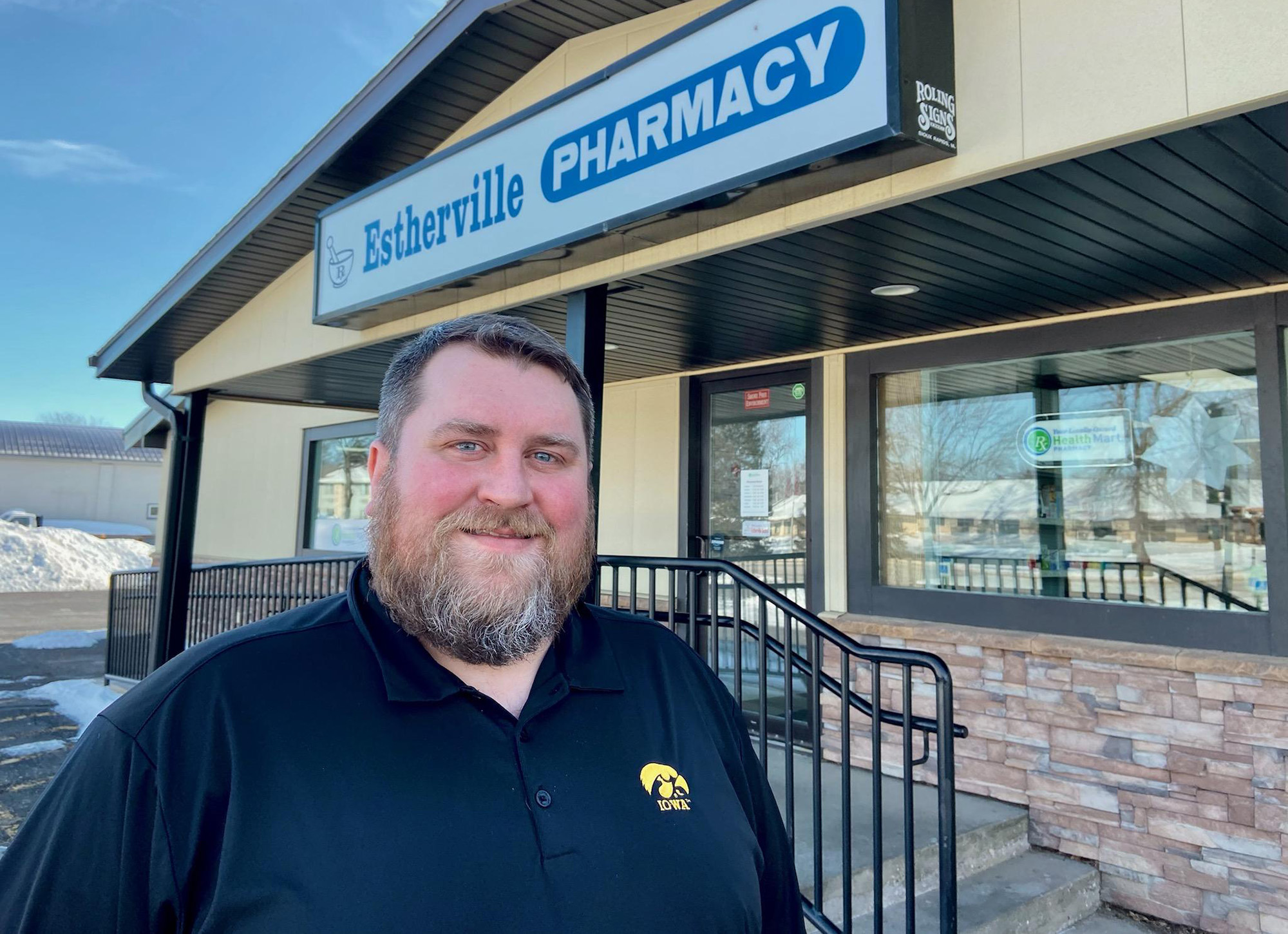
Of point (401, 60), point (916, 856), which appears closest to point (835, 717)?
point (916, 856)

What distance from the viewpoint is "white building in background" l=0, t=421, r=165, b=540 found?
34.9 metres

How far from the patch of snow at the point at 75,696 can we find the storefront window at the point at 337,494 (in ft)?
8.14

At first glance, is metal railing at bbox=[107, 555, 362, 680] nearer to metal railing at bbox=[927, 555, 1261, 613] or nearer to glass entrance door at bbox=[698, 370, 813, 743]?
glass entrance door at bbox=[698, 370, 813, 743]

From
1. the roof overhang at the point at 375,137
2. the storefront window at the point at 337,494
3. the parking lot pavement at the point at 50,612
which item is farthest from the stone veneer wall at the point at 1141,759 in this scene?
the parking lot pavement at the point at 50,612

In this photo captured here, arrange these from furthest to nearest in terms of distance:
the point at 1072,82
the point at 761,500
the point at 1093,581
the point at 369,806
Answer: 1. the point at 761,500
2. the point at 1093,581
3. the point at 1072,82
4. the point at 369,806

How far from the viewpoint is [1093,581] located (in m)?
4.26

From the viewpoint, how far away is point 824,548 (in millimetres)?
5250

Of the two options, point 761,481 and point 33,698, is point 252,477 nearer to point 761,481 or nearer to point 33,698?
point 33,698

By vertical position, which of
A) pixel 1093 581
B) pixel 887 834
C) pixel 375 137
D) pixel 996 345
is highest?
pixel 375 137

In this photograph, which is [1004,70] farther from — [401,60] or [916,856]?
[401,60]

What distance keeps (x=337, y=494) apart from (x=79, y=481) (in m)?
33.5

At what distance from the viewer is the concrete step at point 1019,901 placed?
3377mm

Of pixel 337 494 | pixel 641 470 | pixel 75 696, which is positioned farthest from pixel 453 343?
pixel 337 494

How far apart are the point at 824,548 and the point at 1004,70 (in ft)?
10.2
